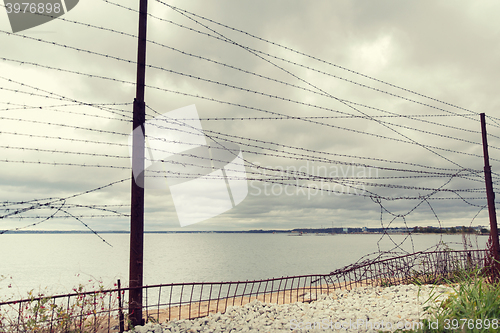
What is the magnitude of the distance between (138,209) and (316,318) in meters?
5.17

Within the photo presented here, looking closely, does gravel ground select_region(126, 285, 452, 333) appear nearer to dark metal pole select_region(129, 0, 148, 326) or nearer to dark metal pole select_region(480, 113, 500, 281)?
dark metal pole select_region(129, 0, 148, 326)

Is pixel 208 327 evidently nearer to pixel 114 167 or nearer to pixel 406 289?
pixel 114 167

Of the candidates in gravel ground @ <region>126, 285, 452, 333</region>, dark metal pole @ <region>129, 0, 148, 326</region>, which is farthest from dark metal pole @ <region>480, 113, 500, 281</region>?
dark metal pole @ <region>129, 0, 148, 326</region>

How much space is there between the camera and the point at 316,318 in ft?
24.4

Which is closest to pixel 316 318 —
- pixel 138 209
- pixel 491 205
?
pixel 138 209

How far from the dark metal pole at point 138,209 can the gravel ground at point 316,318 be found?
0.57 metres

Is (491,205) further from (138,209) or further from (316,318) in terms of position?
(138,209)

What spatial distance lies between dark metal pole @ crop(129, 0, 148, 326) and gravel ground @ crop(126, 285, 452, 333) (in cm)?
57

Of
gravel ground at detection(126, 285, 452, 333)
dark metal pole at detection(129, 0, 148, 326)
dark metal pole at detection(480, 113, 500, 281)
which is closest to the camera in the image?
gravel ground at detection(126, 285, 452, 333)

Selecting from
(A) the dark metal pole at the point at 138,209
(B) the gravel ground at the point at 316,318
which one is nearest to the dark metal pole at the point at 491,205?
(B) the gravel ground at the point at 316,318

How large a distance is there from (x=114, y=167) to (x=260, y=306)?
18.5 feet

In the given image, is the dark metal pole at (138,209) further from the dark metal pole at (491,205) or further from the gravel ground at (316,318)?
the dark metal pole at (491,205)

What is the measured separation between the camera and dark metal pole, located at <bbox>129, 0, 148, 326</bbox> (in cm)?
699

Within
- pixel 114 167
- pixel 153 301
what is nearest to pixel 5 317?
pixel 114 167
